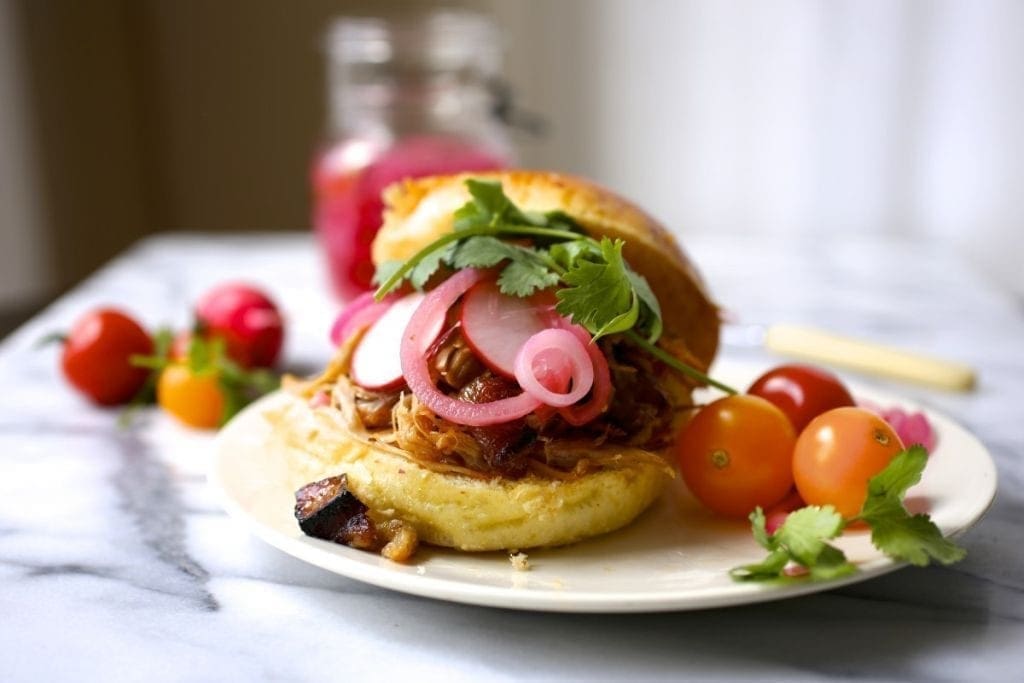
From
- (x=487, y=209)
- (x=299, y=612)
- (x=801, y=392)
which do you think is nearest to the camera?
(x=299, y=612)

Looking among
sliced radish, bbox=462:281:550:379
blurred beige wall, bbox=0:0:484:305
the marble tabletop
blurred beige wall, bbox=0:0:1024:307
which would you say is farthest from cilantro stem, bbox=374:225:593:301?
blurred beige wall, bbox=0:0:484:305

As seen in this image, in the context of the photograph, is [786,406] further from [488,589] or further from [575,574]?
[488,589]

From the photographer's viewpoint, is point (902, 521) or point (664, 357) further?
point (664, 357)

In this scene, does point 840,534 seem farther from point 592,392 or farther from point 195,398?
point 195,398

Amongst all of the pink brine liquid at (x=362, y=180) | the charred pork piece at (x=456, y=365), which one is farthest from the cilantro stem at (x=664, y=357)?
the pink brine liquid at (x=362, y=180)

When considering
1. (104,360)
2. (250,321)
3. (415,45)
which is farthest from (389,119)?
(104,360)

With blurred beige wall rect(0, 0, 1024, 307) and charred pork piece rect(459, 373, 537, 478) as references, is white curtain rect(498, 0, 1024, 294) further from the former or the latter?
charred pork piece rect(459, 373, 537, 478)

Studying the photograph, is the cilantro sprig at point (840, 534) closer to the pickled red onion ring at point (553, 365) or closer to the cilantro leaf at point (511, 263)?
the pickled red onion ring at point (553, 365)
